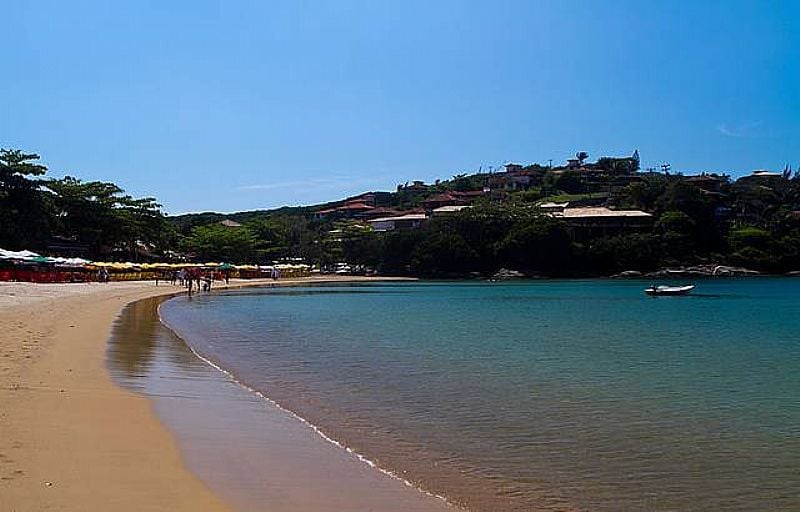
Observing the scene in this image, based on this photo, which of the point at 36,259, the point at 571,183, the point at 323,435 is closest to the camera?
the point at 323,435

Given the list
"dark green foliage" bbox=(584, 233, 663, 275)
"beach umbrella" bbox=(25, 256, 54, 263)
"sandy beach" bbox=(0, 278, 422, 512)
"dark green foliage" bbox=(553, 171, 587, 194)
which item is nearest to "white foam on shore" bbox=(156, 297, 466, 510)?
"sandy beach" bbox=(0, 278, 422, 512)

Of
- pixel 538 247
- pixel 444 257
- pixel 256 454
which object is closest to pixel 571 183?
pixel 538 247

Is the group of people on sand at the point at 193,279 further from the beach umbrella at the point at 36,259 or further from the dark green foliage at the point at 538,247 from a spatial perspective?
the dark green foliage at the point at 538,247

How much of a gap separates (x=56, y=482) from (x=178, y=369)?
28.9 feet

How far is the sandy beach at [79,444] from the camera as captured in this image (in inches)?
228

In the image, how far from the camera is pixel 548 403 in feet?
41.1

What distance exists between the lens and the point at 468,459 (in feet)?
28.4

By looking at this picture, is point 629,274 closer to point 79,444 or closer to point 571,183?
point 571,183

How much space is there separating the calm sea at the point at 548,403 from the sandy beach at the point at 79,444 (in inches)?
90.4

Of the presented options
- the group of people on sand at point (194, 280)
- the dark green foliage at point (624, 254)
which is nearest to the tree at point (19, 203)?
the group of people on sand at point (194, 280)

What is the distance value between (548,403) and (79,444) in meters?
7.53

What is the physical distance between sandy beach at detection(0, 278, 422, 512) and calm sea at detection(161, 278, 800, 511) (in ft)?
7.53

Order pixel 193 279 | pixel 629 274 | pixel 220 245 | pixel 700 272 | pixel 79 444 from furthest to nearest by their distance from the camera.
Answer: pixel 629 274, pixel 700 272, pixel 220 245, pixel 193 279, pixel 79 444

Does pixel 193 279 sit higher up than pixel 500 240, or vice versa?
pixel 500 240
